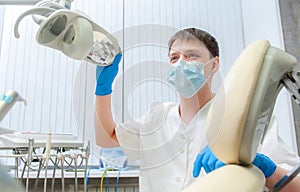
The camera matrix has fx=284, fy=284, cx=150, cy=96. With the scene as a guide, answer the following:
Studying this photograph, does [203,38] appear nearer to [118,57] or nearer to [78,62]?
[118,57]

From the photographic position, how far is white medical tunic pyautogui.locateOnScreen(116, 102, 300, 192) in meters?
0.94

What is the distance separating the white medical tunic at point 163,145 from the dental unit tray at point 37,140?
0.21 m

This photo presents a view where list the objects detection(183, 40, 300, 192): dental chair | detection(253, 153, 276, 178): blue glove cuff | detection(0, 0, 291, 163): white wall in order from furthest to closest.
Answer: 1. detection(0, 0, 291, 163): white wall
2. detection(253, 153, 276, 178): blue glove cuff
3. detection(183, 40, 300, 192): dental chair

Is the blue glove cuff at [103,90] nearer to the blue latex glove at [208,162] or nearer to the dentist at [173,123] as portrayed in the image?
the dentist at [173,123]

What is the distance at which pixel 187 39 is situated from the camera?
1.10 metres

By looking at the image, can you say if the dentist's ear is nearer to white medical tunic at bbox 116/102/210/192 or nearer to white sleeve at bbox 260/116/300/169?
white medical tunic at bbox 116/102/210/192

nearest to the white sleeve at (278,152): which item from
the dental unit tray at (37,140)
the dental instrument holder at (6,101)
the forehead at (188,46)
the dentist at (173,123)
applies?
the dentist at (173,123)

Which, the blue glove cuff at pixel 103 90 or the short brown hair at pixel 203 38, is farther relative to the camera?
the short brown hair at pixel 203 38

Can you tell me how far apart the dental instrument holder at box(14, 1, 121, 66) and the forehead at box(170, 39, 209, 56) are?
34 centimetres

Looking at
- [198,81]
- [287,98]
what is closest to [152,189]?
[198,81]

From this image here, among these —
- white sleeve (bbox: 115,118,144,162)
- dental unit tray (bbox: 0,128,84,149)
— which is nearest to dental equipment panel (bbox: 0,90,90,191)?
dental unit tray (bbox: 0,128,84,149)

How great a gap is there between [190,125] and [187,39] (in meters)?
0.33

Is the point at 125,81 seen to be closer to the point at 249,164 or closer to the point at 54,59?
the point at 249,164

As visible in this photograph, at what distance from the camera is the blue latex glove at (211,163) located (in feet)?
1.76
